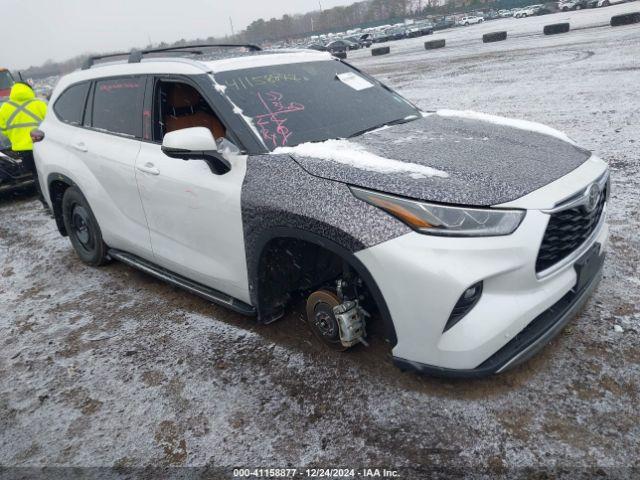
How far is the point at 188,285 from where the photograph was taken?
3.52 metres

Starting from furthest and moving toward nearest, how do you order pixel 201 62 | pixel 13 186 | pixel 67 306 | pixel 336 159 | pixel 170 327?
pixel 13 186, pixel 67 306, pixel 170 327, pixel 201 62, pixel 336 159

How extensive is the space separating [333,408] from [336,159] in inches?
51.3

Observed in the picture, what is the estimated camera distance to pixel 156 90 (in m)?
3.53

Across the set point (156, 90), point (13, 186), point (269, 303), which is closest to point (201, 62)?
point (156, 90)

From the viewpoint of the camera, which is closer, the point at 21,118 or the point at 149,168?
the point at 149,168

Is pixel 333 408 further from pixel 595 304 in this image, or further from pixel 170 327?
pixel 595 304

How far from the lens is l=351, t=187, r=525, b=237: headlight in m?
2.23

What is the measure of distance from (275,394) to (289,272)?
2.33ft

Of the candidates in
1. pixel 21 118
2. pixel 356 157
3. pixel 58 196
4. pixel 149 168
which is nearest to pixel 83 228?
pixel 58 196

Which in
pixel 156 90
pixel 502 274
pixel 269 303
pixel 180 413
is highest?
pixel 156 90

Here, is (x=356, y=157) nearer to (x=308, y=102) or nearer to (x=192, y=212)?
(x=308, y=102)

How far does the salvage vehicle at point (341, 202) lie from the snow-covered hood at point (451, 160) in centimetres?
1

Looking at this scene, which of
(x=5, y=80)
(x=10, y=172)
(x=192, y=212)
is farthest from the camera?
(x=5, y=80)

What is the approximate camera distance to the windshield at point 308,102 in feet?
10.1
